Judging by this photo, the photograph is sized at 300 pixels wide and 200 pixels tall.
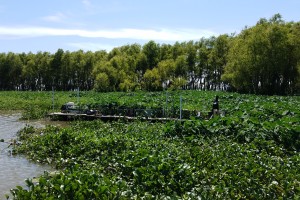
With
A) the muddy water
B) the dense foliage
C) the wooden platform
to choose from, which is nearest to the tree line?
the wooden platform

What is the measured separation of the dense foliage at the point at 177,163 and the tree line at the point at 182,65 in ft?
133

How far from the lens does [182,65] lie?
78.1 metres

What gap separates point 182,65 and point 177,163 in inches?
2709

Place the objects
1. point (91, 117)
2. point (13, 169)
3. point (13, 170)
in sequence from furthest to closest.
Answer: point (91, 117) < point (13, 169) < point (13, 170)

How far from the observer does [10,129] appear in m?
24.7

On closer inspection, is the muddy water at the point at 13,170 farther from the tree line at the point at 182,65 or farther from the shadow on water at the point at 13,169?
the tree line at the point at 182,65

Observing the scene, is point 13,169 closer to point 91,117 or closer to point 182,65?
point 91,117

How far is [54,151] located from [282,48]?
45363 millimetres

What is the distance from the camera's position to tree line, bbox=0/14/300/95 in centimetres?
5503

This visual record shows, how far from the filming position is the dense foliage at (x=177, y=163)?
7816mm

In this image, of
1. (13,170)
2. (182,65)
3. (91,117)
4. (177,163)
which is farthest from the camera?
(182,65)

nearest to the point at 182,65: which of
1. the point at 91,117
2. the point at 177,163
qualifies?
the point at 91,117

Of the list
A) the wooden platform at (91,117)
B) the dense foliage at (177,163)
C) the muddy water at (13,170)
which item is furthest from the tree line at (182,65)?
the muddy water at (13,170)

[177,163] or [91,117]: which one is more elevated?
[177,163]
